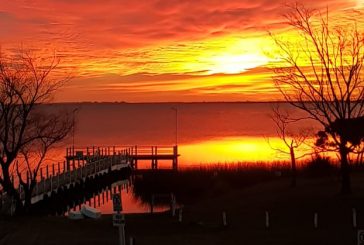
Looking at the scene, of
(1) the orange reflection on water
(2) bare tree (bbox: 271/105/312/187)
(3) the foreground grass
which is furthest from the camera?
(1) the orange reflection on water

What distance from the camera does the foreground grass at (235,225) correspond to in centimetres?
1991

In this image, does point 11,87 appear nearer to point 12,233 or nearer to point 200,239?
point 12,233

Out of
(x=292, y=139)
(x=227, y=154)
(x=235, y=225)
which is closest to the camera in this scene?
(x=235, y=225)

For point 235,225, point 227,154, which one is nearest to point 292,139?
point 235,225

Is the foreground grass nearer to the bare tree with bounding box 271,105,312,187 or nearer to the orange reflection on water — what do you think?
the bare tree with bounding box 271,105,312,187

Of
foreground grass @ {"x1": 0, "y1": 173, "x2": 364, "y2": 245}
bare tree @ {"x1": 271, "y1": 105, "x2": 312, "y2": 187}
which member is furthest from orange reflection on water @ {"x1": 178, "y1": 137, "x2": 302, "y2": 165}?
foreground grass @ {"x1": 0, "y1": 173, "x2": 364, "y2": 245}

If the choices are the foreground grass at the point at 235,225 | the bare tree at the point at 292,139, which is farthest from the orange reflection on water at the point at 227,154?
the foreground grass at the point at 235,225

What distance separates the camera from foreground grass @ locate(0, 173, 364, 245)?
19.9 metres

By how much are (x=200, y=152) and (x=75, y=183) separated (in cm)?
4248

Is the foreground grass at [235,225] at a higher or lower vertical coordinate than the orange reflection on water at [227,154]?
lower

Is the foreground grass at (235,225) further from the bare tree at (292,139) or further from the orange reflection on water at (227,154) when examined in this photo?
the orange reflection on water at (227,154)

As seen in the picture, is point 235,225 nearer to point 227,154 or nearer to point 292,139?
point 292,139

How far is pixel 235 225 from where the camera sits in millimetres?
22875

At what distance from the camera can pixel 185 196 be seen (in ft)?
142
